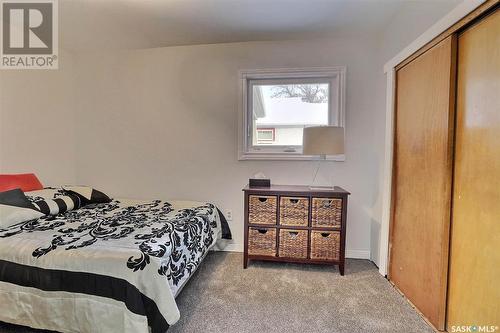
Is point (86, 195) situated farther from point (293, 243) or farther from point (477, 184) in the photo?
point (477, 184)

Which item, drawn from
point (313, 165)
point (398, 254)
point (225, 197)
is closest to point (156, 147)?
point (225, 197)

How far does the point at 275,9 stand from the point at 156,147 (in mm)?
1871

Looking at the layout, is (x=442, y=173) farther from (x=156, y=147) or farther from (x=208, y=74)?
(x=156, y=147)

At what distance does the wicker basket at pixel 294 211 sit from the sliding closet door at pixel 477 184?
1.02 m

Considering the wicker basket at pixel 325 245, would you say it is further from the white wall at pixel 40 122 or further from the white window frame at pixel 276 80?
the white wall at pixel 40 122

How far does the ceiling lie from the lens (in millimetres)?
1898

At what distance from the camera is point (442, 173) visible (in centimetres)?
145

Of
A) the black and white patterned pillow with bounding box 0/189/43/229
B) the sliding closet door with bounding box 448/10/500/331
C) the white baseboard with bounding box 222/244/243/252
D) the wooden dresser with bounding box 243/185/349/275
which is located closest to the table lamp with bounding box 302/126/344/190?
the wooden dresser with bounding box 243/185/349/275

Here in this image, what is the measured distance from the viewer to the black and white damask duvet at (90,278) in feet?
3.88

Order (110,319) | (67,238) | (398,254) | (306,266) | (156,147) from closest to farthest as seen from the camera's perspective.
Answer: (110,319), (67,238), (398,254), (306,266), (156,147)

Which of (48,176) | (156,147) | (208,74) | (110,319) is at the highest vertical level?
(208,74)

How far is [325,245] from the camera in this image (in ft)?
6.96

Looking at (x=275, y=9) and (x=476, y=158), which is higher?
(x=275, y=9)

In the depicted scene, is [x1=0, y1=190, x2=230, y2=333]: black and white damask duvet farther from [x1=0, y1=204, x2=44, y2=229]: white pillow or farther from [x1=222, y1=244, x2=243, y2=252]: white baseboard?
[x1=222, y1=244, x2=243, y2=252]: white baseboard
